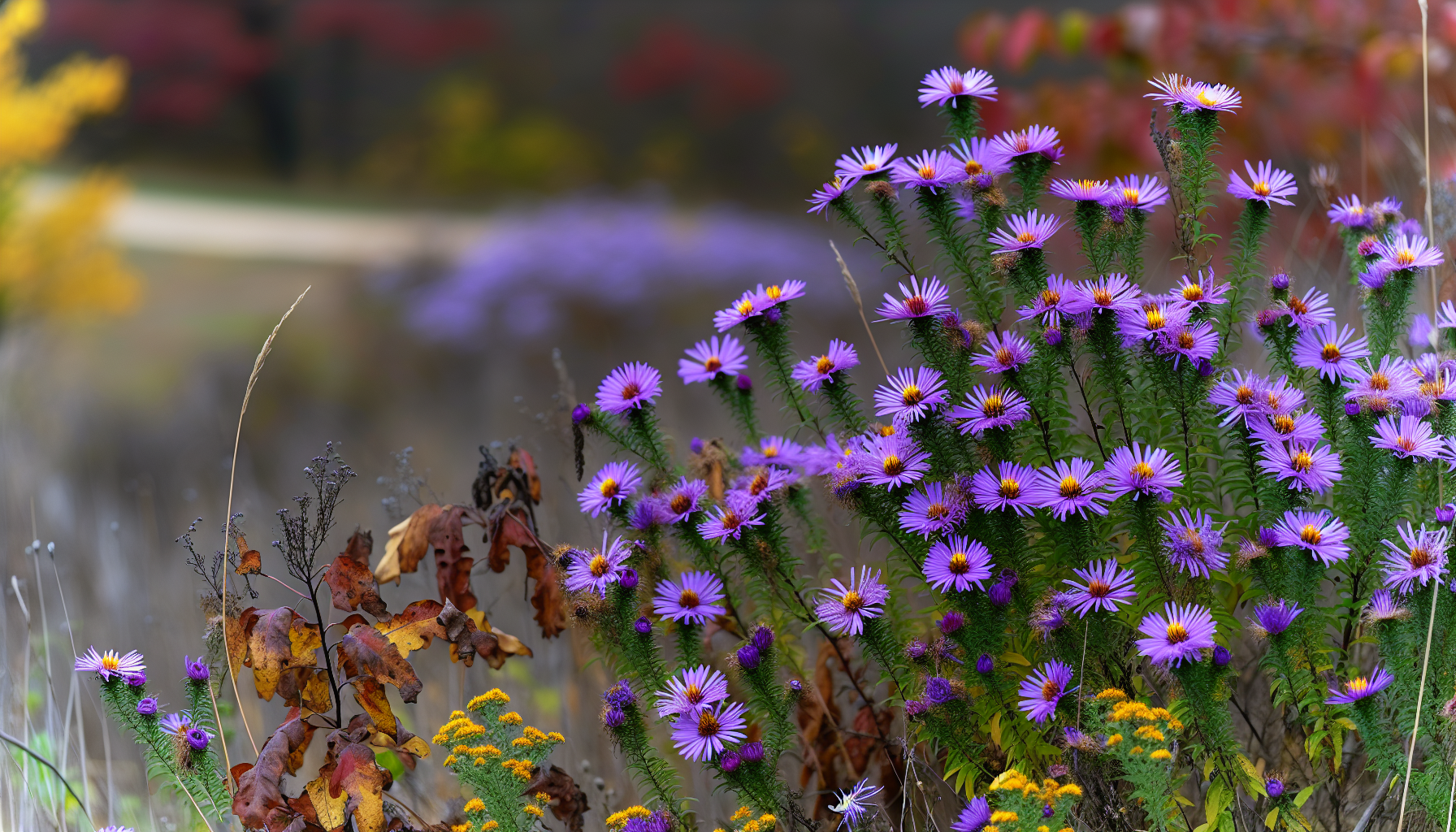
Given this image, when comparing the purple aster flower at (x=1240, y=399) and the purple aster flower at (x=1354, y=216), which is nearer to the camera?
the purple aster flower at (x=1240, y=399)

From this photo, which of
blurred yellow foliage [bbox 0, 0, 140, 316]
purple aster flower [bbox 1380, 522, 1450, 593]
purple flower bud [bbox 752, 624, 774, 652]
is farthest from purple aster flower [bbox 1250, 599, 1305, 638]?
blurred yellow foliage [bbox 0, 0, 140, 316]

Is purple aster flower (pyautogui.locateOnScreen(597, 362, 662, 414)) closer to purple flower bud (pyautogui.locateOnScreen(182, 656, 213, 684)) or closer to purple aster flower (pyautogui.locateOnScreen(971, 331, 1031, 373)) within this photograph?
purple aster flower (pyautogui.locateOnScreen(971, 331, 1031, 373))

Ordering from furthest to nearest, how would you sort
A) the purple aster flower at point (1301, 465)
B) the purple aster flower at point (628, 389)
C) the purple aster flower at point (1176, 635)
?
the purple aster flower at point (628, 389) → the purple aster flower at point (1301, 465) → the purple aster flower at point (1176, 635)

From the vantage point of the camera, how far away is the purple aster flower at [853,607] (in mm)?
1354

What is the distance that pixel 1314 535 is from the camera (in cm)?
129

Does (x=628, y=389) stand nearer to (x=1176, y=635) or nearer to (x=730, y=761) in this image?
(x=730, y=761)

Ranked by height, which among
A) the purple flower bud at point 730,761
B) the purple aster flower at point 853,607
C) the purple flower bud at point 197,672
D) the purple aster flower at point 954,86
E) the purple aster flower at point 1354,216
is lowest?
the purple flower bud at point 730,761

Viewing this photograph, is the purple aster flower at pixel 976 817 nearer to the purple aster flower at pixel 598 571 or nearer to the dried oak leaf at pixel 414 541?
the purple aster flower at pixel 598 571

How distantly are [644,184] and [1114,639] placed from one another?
8319 millimetres

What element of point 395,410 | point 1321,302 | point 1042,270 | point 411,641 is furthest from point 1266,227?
Answer: point 395,410

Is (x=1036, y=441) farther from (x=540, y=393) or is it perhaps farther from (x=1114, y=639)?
(x=540, y=393)

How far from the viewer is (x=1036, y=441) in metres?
1.47

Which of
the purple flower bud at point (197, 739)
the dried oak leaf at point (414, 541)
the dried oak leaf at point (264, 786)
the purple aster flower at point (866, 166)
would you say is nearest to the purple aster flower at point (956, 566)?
the purple aster flower at point (866, 166)

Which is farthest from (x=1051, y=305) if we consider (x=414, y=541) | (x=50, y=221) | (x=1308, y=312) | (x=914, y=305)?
(x=50, y=221)
